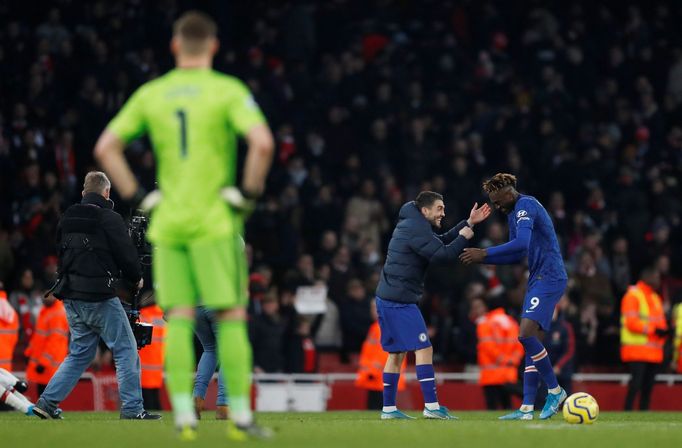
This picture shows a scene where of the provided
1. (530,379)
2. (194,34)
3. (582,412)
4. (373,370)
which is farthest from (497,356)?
(194,34)

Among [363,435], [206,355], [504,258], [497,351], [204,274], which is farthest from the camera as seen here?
[497,351]

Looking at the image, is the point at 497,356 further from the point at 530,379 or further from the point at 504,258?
the point at 504,258

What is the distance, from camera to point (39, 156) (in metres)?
20.7

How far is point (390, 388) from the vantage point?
1298 centimetres

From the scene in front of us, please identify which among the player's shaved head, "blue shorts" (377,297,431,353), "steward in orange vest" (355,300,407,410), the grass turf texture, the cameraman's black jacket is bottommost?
"steward in orange vest" (355,300,407,410)

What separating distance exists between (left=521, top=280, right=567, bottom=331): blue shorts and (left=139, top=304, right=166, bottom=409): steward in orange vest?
5.59 metres

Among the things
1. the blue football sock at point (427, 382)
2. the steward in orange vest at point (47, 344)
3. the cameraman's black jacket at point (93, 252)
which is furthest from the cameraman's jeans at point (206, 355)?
the steward in orange vest at point (47, 344)

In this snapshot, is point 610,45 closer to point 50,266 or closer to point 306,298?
point 306,298

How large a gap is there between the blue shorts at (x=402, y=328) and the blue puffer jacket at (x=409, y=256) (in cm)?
8

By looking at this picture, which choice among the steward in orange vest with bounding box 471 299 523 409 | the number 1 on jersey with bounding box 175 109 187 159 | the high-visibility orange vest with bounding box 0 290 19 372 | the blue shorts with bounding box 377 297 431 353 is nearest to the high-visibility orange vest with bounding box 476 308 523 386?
the steward in orange vest with bounding box 471 299 523 409

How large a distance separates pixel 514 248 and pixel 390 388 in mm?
1835

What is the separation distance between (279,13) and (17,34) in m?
5.67

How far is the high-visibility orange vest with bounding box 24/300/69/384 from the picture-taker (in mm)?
17078

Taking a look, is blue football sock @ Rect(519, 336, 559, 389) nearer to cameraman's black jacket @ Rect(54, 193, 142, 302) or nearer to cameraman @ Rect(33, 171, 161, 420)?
cameraman @ Rect(33, 171, 161, 420)
